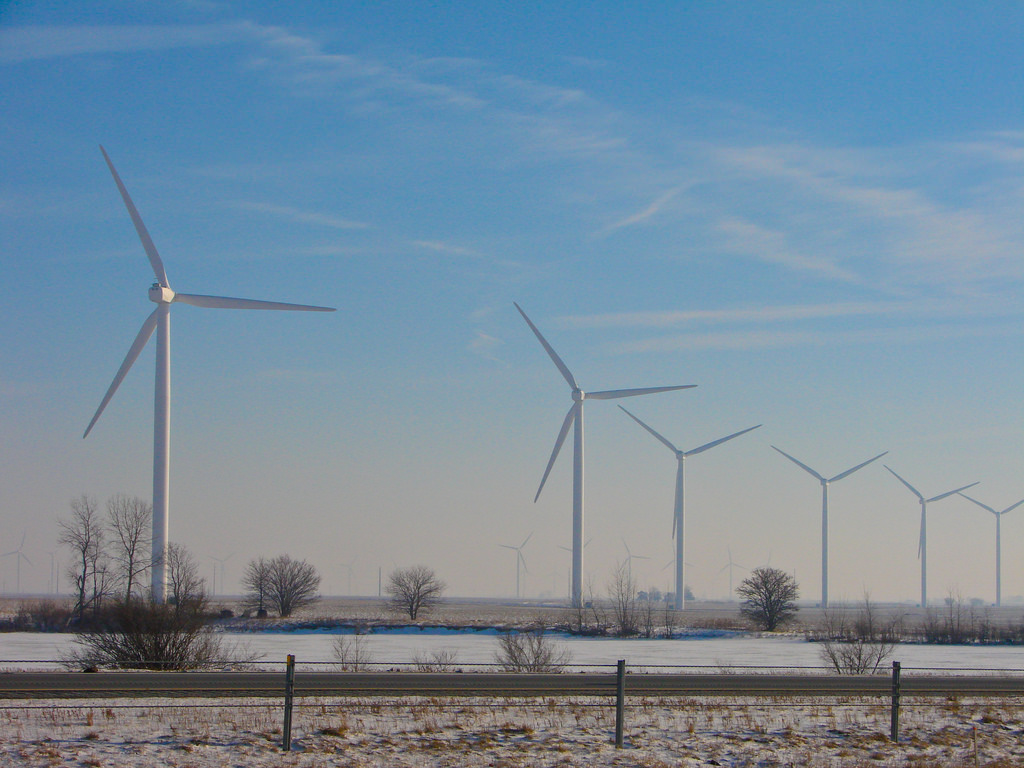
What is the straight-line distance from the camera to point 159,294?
70.2 metres

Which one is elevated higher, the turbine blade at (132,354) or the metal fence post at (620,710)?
the turbine blade at (132,354)

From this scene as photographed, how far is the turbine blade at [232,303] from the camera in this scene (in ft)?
226

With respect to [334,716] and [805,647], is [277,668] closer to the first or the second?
[334,716]

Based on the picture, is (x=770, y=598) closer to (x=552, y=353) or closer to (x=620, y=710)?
(x=552, y=353)

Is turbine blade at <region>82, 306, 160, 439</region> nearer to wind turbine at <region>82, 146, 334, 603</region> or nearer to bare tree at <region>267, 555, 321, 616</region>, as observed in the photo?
wind turbine at <region>82, 146, 334, 603</region>

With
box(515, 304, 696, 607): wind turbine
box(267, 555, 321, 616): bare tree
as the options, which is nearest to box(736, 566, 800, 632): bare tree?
box(515, 304, 696, 607): wind turbine

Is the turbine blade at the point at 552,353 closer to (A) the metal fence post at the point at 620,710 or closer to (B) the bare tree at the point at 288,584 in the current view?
(B) the bare tree at the point at 288,584

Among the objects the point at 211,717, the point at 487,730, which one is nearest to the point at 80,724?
the point at 211,717

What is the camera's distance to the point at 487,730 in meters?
20.8

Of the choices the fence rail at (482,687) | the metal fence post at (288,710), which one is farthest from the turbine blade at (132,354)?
the metal fence post at (288,710)

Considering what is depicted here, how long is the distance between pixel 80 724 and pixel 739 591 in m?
88.1

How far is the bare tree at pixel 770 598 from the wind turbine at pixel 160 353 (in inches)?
2041

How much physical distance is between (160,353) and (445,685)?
45.4 m

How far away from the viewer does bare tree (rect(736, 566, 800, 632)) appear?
98.2 meters
